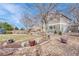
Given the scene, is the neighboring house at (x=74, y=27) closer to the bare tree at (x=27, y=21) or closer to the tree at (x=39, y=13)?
the tree at (x=39, y=13)

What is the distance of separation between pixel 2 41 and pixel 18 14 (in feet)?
0.99

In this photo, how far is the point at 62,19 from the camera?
160 cm

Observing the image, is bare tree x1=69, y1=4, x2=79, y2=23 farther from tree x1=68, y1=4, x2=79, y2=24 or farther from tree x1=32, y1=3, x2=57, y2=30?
tree x1=32, y1=3, x2=57, y2=30

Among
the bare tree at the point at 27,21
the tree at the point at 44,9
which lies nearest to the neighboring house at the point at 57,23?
the tree at the point at 44,9

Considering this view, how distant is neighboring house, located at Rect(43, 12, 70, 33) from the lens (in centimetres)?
159

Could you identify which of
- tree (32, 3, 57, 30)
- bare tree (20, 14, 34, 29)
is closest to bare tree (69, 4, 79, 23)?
tree (32, 3, 57, 30)

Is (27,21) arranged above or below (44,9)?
below

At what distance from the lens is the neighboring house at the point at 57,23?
159 centimetres

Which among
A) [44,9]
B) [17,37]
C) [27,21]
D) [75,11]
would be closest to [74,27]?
[75,11]

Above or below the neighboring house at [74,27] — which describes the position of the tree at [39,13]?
above

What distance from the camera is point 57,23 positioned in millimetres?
1589

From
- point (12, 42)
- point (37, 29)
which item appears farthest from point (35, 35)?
point (12, 42)

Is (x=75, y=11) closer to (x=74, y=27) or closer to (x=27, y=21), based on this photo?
(x=74, y=27)

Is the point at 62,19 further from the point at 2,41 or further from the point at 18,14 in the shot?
the point at 2,41
